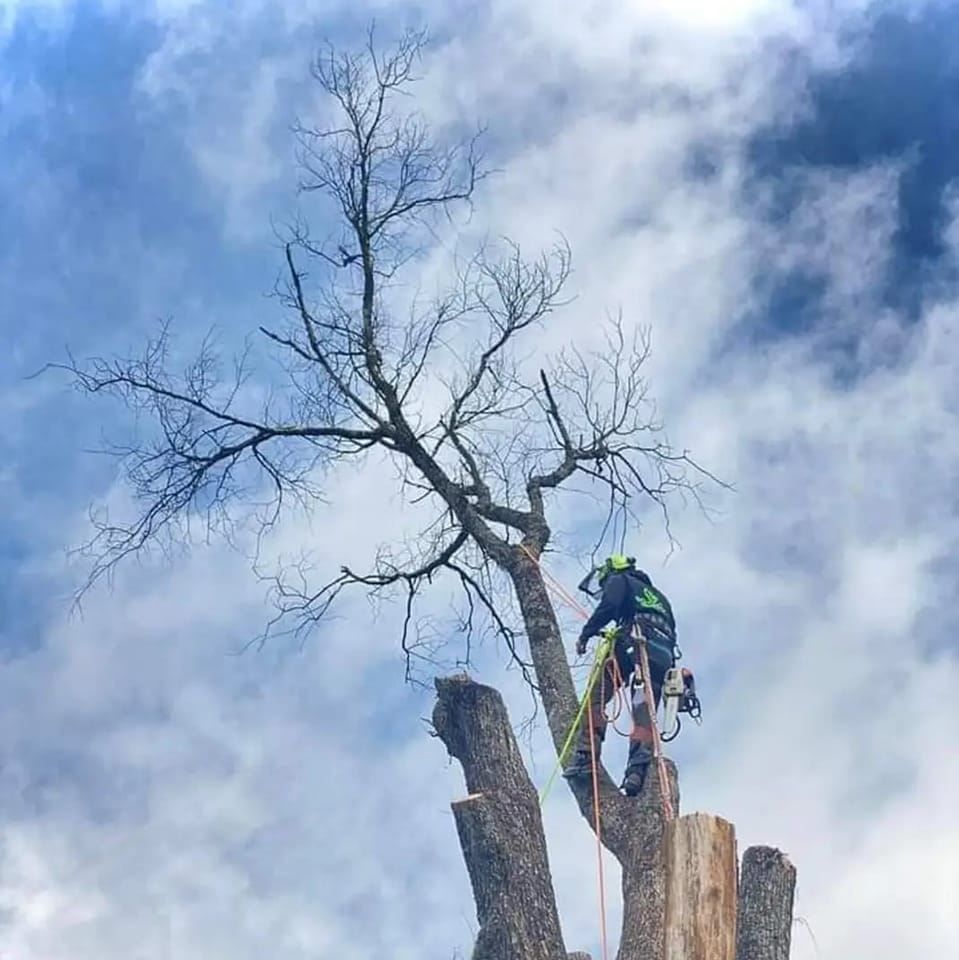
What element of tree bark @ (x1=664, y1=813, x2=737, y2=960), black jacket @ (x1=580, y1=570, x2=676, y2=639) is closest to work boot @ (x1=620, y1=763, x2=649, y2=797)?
black jacket @ (x1=580, y1=570, x2=676, y2=639)

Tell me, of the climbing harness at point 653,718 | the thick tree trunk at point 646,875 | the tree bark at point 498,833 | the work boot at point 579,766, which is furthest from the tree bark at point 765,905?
the work boot at point 579,766

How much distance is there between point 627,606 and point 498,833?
140 cm

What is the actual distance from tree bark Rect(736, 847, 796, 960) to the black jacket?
132cm

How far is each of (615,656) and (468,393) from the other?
1.98 meters

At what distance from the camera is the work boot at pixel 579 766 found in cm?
570

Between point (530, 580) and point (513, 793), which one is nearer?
point (513, 793)

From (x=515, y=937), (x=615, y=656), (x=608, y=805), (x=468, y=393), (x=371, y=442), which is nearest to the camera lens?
(x=515, y=937)

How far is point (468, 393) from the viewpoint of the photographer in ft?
23.9

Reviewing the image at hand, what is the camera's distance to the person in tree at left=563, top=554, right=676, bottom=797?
5734 mm

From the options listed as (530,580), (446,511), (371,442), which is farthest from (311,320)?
(530,580)

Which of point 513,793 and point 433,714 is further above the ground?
point 433,714

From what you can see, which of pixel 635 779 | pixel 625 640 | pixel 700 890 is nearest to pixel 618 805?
pixel 635 779

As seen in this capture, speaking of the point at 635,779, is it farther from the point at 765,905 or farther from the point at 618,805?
the point at 765,905

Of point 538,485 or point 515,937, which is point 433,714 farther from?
point 538,485
